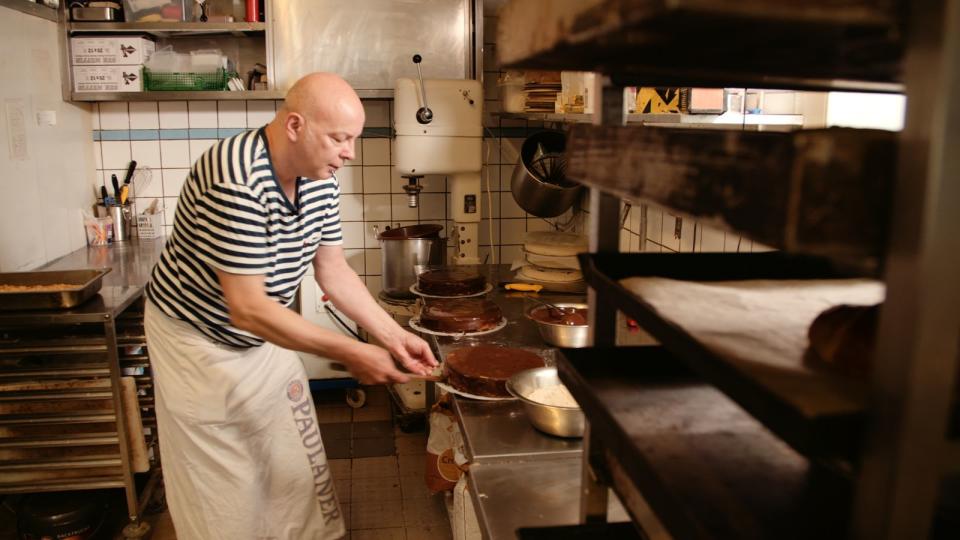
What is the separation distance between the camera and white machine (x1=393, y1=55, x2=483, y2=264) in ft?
11.5

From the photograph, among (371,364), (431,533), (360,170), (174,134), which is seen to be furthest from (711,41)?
(174,134)

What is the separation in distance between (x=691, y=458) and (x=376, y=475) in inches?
111

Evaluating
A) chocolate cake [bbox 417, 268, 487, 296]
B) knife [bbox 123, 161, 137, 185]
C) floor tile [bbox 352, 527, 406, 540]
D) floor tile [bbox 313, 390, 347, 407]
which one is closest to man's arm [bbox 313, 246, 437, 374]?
chocolate cake [bbox 417, 268, 487, 296]

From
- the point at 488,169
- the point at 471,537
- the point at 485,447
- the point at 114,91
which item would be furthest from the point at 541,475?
the point at 114,91

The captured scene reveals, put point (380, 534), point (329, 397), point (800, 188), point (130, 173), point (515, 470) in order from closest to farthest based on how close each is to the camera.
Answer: point (800, 188) < point (515, 470) < point (380, 534) < point (130, 173) < point (329, 397)

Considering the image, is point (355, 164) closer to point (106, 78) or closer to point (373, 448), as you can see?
point (106, 78)

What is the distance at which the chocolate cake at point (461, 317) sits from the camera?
2.63m

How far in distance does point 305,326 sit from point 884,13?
1613mm

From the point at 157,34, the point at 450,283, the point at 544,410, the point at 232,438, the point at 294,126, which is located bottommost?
the point at 232,438

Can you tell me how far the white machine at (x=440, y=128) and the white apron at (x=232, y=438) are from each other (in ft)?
4.69

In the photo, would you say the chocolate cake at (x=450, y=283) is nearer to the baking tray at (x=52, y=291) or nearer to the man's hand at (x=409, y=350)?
the man's hand at (x=409, y=350)

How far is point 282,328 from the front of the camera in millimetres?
1909

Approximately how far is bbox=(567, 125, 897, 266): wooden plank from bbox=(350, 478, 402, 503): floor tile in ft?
9.44

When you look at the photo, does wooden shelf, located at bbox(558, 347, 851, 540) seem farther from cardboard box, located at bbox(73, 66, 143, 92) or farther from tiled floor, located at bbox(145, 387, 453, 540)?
cardboard box, located at bbox(73, 66, 143, 92)
